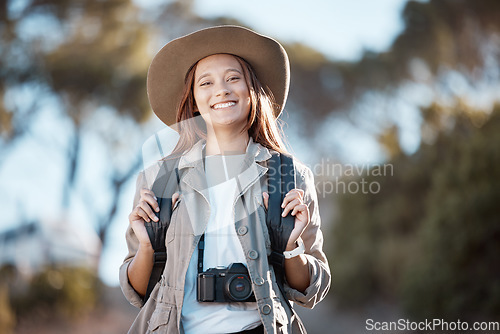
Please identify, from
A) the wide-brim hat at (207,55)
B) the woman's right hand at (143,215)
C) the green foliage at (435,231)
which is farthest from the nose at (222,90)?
the green foliage at (435,231)

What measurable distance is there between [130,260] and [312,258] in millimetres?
625

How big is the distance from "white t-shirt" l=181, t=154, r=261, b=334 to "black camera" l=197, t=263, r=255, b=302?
0.14ft

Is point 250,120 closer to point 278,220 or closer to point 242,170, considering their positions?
point 242,170

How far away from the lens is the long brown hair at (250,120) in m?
2.02

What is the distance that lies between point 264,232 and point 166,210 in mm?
327

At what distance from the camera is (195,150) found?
1.97 metres

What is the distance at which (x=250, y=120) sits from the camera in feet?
6.59

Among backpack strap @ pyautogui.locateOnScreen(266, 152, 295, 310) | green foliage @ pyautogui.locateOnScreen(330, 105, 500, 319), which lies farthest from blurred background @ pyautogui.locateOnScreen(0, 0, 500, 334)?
backpack strap @ pyautogui.locateOnScreen(266, 152, 295, 310)

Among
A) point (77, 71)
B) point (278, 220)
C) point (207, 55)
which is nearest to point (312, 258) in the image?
point (278, 220)

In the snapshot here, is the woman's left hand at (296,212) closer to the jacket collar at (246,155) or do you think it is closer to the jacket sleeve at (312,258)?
the jacket sleeve at (312,258)

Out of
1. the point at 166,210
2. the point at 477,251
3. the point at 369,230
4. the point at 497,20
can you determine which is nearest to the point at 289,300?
the point at 166,210

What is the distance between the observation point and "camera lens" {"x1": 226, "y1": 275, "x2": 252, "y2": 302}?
5.44 feet

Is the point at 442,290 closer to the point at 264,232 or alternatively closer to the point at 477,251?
the point at 477,251

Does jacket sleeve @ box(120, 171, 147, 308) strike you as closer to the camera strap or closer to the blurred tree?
the camera strap
